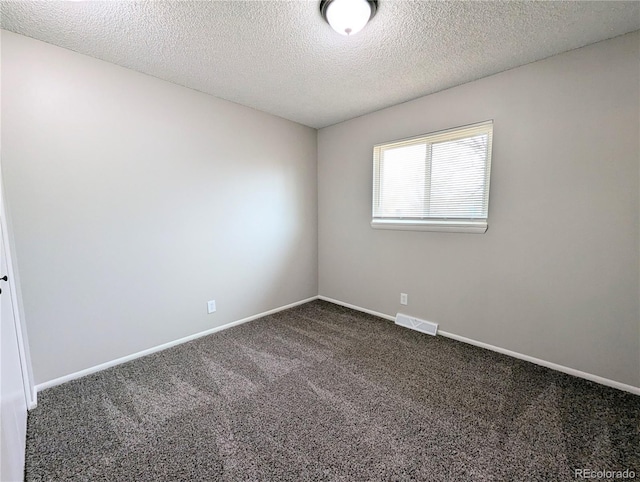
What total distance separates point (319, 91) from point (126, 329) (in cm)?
280

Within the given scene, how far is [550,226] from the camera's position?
2.21 m

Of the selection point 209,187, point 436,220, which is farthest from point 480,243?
point 209,187

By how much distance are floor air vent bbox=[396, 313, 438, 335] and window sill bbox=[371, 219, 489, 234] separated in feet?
3.29

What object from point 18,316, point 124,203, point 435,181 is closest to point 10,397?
point 18,316

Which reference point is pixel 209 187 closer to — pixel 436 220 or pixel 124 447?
pixel 124 447

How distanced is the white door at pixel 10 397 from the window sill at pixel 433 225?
121 inches

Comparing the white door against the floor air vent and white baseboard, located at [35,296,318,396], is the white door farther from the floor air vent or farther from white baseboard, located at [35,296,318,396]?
the floor air vent

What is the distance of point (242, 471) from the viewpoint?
1.38 metres

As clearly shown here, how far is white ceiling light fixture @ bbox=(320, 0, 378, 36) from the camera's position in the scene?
1541 mm

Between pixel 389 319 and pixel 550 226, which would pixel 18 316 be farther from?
pixel 550 226

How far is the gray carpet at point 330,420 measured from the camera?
1400mm

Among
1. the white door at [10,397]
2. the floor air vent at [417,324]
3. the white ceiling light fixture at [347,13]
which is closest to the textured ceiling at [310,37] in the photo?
the white ceiling light fixture at [347,13]

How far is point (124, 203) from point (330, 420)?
2297mm

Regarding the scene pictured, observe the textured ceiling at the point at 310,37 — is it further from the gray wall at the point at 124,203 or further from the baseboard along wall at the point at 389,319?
the baseboard along wall at the point at 389,319
